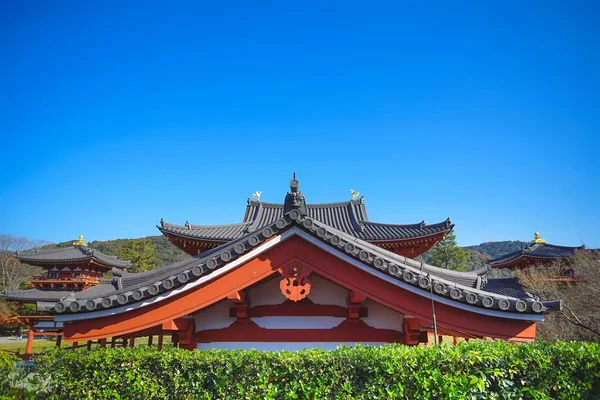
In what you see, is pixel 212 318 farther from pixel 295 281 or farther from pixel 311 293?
pixel 295 281

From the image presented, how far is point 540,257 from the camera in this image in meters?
33.5

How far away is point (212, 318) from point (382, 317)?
3483mm

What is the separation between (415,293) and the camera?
21.1 ft

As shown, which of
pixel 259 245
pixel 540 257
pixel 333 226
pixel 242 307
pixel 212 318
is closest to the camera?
pixel 259 245

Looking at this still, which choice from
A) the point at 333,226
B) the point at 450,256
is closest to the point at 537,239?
the point at 450,256

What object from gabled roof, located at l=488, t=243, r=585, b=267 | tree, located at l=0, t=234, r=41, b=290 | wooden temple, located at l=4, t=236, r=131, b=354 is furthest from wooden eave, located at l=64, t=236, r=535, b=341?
tree, located at l=0, t=234, r=41, b=290

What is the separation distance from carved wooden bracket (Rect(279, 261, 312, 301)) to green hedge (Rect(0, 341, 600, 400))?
1.59 metres

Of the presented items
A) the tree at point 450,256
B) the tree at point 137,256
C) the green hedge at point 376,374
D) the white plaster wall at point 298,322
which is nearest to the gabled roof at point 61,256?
the tree at point 137,256

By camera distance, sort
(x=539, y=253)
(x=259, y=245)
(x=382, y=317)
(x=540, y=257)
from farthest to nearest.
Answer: (x=539, y=253), (x=540, y=257), (x=382, y=317), (x=259, y=245)

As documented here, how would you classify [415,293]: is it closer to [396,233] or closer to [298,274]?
[298,274]

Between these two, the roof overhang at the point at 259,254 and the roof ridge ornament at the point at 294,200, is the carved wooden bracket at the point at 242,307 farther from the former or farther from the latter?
the roof ridge ornament at the point at 294,200

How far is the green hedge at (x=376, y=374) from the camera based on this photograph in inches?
181

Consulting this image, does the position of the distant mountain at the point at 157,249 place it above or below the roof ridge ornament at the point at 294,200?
above

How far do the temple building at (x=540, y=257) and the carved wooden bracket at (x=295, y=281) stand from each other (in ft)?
104
